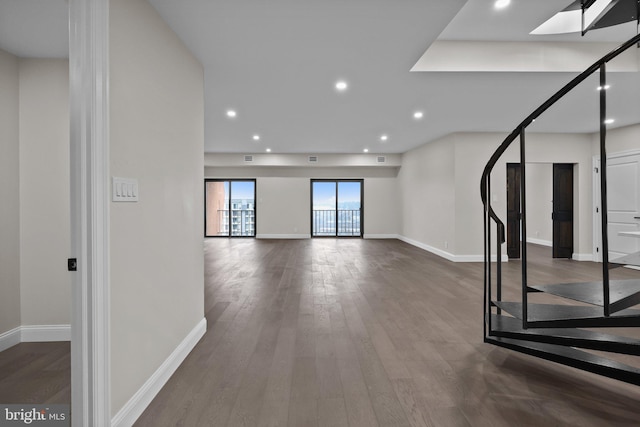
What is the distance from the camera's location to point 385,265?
5.98 m

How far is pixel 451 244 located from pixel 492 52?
3.99 m

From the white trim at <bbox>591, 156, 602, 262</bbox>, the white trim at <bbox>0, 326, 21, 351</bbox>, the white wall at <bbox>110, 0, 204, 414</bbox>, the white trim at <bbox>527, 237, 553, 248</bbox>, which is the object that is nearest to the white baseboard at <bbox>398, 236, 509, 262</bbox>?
the white trim at <bbox>591, 156, 602, 262</bbox>

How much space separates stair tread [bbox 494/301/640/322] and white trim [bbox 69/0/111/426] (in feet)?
7.85

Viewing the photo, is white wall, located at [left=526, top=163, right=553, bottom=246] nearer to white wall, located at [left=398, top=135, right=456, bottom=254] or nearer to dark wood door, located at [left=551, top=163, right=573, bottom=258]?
dark wood door, located at [left=551, top=163, right=573, bottom=258]

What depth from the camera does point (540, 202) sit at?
360 inches

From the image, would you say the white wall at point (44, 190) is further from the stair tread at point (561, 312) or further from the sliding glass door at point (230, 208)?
the sliding glass door at point (230, 208)

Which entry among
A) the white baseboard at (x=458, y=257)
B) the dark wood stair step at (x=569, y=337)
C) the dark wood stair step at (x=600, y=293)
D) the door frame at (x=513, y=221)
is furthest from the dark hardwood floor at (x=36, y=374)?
the door frame at (x=513, y=221)

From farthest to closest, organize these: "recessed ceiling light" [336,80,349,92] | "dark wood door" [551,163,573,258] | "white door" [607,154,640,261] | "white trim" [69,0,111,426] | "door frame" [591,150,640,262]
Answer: "dark wood door" [551,163,573,258] → "door frame" [591,150,640,262] → "white door" [607,154,640,261] → "recessed ceiling light" [336,80,349,92] → "white trim" [69,0,111,426]

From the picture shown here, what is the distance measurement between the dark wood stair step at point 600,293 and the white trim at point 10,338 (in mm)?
4013

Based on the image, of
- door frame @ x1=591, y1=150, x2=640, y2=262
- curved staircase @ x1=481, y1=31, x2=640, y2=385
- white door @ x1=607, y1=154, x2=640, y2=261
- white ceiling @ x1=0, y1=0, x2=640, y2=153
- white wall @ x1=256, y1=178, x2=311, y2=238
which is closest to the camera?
curved staircase @ x1=481, y1=31, x2=640, y2=385

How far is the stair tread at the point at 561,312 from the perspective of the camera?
5.76 feet

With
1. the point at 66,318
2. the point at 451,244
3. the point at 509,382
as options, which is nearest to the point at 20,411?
the point at 66,318

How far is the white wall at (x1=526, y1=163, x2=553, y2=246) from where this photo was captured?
883cm

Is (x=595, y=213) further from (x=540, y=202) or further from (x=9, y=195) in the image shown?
(x=9, y=195)
